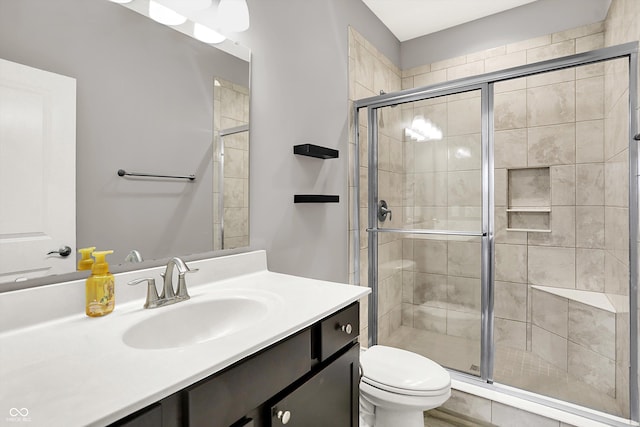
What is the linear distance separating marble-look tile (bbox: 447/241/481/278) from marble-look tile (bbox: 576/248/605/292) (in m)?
0.84

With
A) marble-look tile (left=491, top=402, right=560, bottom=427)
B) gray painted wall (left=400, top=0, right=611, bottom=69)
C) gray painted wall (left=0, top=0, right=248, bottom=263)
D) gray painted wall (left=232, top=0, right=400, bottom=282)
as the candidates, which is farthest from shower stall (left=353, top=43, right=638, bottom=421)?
gray painted wall (left=0, top=0, right=248, bottom=263)

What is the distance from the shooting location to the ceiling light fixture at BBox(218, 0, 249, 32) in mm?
1323

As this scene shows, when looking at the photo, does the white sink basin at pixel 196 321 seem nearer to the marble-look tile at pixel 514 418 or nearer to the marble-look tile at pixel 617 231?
the marble-look tile at pixel 514 418

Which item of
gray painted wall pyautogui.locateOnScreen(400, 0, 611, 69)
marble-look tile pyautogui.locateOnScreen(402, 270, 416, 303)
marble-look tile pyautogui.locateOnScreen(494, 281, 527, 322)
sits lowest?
marble-look tile pyautogui.locateOnScreen(494, 281, 527, 322)

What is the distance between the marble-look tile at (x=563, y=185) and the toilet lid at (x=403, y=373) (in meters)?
1.54

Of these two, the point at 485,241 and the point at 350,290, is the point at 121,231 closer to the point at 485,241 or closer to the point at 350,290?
the point at 350,290

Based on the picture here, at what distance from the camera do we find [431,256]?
2.14 m

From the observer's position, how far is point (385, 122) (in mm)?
2215

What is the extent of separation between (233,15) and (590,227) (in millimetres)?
2400

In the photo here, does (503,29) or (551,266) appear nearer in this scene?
(551,266)

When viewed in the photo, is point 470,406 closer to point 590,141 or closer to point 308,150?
point 308,150

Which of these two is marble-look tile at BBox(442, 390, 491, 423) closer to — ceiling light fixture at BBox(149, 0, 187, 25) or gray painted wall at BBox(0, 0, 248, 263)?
gray painted wall at BBox(0, 0, 248, 263)

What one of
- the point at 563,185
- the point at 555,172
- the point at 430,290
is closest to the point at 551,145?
the point at 555,172

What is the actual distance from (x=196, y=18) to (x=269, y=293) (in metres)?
1.06
